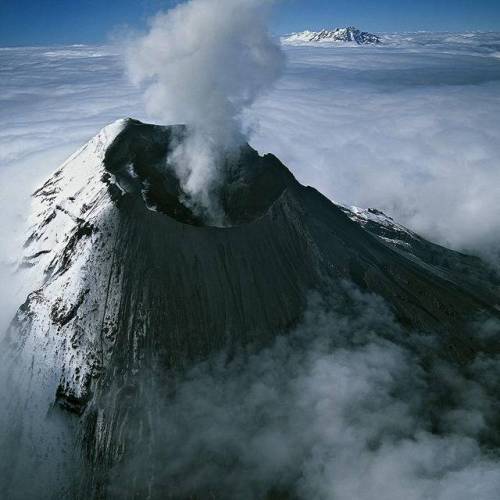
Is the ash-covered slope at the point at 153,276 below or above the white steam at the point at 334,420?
above

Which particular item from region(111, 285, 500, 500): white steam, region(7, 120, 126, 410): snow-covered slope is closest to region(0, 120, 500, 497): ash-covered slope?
region(7, 120, 126, 410): snow-covered slope

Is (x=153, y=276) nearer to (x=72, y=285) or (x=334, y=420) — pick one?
(x=72, y=285)

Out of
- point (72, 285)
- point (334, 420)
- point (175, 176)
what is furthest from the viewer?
point (175, 176)

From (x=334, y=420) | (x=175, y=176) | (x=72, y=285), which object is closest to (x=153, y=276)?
(x=72, y=285)

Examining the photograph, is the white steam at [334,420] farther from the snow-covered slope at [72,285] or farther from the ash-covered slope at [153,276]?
the snow-covered slope at [72,285]

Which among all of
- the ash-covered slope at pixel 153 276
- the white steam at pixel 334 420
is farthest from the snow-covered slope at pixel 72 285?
the white steam at pixel 334 420

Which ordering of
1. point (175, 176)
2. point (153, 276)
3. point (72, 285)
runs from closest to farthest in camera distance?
1. point (72, 285)
2. point (153, 276)
3. point (175, 176)

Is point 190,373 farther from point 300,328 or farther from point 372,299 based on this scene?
point 372,299

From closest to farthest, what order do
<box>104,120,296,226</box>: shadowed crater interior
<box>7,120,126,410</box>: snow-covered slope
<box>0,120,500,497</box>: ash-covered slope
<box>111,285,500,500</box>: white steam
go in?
<box>111,285,500,500</box>: white steam, <box>0,120,500,497</box>: ash-covered slope, <box>7,120,126,410</box>: snow-covered slope, <box>104,120,296,226</box>: shadowed crater interior

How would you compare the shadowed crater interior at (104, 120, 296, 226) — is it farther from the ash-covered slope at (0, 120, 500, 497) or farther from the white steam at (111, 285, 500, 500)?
the white steam at (111, 285, 500, 500)

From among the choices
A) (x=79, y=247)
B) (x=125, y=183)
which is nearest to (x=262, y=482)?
(x=79, y=247)
